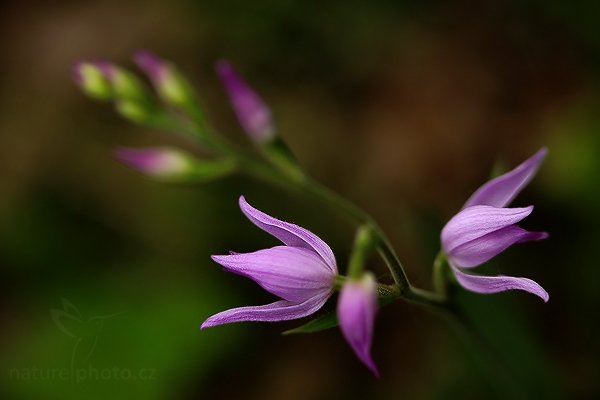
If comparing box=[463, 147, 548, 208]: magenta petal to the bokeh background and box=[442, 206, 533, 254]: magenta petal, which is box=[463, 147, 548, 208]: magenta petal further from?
the bokeh background

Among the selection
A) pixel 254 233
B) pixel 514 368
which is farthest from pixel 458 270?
pixel 254 233

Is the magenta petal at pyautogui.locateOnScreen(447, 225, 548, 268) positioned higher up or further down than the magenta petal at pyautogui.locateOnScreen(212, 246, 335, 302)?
further down

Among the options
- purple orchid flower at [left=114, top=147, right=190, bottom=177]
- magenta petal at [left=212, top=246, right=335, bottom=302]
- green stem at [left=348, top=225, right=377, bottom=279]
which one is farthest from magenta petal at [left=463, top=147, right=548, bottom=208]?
purple orchid flower at [left=114, top=147, right=190, bottom=177]

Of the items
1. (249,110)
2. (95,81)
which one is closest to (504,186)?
(249,110)

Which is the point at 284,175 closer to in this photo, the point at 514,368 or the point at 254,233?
the point at 514,368

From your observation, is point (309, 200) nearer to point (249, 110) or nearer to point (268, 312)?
point (249, 110)

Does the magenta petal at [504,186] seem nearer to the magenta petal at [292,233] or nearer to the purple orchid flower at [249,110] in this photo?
the magenta petal at [292,233]
